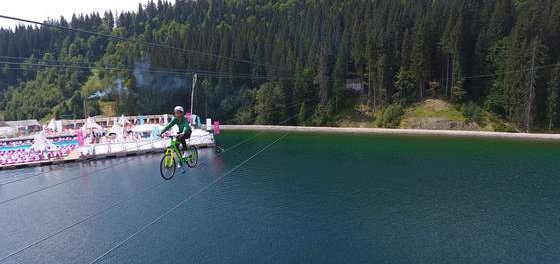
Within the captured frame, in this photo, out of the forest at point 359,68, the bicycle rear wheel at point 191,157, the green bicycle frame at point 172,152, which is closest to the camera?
the green bicycle frame at point 172,152

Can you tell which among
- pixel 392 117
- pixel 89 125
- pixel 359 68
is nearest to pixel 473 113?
pixel 392 117

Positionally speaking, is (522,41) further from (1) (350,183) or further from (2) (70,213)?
(2) (70,213)

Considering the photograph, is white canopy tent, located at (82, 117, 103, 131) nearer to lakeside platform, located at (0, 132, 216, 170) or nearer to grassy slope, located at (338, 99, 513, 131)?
lakeside platform, located at (0, 132, 216, 170)

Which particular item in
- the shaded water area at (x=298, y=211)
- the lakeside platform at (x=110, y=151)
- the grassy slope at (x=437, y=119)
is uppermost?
the grassy slope at (x=437, y=119)

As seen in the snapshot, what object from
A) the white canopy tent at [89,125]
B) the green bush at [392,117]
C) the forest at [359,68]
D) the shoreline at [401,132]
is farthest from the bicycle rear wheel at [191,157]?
the green bush at [392,117]

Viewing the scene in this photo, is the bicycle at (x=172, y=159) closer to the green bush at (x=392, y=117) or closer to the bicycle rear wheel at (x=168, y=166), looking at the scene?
the bicycle rear wheel at (x=168, y=166)

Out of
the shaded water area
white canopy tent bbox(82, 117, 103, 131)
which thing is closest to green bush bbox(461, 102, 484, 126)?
the shaded water area
